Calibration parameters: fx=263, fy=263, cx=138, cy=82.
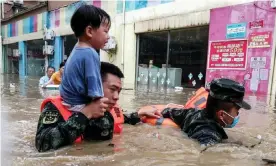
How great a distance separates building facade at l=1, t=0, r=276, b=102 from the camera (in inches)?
308

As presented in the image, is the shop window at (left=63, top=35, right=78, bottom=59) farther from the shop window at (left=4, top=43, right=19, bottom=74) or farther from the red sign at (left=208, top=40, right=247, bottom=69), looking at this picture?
the shop window at (left=4, top=43, right=19, bottom=74)

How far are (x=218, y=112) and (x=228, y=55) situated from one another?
6795 mm

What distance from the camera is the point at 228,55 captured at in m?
8.49

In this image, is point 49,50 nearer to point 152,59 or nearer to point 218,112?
point 152,59

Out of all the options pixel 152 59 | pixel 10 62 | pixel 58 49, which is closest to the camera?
pixel 152 59

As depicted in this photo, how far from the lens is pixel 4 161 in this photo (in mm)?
1703

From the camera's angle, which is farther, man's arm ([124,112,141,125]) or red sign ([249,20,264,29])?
red sign ([249,20,264,29])

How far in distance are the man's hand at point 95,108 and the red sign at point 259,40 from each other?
7155mm

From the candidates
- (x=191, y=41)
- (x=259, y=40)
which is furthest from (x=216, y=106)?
(x=191, y=41)

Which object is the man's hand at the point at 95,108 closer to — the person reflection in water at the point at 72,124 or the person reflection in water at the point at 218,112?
the person reflection in water at the point at 72,124

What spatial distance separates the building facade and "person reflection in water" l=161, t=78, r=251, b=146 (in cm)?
627

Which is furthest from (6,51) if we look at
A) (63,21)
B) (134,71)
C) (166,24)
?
(166,24)

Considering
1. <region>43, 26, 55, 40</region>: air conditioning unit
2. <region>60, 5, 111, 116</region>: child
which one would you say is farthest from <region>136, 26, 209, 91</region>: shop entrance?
<region>60, 5, 111, 116</region>: child

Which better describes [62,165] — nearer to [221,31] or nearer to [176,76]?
[221,31]
